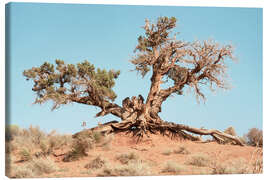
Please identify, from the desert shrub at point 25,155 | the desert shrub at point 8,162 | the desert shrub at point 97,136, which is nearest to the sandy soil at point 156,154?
the desert shrub at point 97,136

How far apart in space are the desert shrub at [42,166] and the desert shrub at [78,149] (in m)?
1.12

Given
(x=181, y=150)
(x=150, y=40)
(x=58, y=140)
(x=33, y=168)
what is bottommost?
(x=33, y=168)

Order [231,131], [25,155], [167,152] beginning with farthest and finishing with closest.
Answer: [231,131] < [167,152] < [25,155]

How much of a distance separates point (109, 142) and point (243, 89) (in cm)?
525

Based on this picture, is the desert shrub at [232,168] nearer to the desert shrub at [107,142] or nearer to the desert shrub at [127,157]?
the desert shrub at [127,157]

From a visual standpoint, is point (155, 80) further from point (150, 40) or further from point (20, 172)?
point (20, 172)

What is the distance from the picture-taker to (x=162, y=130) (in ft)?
55.7

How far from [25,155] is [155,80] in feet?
21.0

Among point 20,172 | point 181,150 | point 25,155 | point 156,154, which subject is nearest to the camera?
point 20,172

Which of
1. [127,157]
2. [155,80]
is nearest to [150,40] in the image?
[155,80]

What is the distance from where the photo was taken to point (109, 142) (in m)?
15.2

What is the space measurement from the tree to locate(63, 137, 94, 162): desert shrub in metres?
2.26

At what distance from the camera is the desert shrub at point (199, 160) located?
42.8 ft

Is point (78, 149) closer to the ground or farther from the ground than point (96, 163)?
farther from the ground
